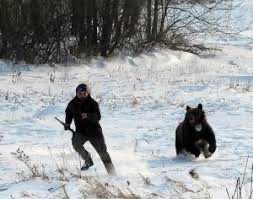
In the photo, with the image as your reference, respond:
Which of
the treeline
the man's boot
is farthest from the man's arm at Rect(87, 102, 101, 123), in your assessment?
the treeline

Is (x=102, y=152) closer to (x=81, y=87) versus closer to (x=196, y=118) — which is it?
(x=81, y=87)

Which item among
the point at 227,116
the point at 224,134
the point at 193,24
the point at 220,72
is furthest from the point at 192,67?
the point at 224,134

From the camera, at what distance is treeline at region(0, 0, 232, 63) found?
74.2 ft

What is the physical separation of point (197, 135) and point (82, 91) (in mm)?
2296

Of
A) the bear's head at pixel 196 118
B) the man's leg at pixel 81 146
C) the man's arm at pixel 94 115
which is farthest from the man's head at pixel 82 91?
the bear's head at pixel 196 118

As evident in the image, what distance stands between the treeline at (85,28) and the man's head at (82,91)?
14779 mm

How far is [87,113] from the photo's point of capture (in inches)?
305

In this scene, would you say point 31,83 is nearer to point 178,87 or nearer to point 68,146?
point 178,87

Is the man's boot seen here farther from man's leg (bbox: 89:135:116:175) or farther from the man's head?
the man's head

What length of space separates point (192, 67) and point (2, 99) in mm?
12847

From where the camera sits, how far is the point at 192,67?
85.5ft

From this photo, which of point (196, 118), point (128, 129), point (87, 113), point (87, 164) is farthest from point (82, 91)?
point (128, 129)

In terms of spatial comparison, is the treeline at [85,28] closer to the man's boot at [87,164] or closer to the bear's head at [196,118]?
the bear's head at [196,118]

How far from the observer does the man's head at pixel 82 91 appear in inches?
302
